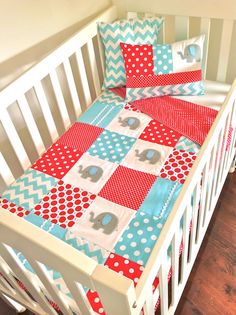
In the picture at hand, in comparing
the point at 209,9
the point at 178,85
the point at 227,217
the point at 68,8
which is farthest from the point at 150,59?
the point at 227,217

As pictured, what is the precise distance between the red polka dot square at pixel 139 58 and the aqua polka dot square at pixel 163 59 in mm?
24

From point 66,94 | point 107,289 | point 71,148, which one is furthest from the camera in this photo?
point 66,94

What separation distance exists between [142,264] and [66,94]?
3.53 feet

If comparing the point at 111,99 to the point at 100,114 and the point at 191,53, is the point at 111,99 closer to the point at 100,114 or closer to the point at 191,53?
the point at 100,114

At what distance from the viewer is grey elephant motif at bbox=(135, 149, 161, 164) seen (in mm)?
1272

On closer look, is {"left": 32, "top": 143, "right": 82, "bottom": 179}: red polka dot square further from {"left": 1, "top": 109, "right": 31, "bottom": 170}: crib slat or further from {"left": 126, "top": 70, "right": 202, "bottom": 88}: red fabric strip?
{"left": 126, "top": 70, "right": 202, "bottom": 88}: red fabric strip

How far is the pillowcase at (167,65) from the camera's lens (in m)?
1.46

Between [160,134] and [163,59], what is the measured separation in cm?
38

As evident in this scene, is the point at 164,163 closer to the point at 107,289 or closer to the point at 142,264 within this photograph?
the point at 142,264

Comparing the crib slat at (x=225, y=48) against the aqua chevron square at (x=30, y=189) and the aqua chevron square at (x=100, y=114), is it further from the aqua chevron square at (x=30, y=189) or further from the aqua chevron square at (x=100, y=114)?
the aqua chevron square at (x=30, y=189)

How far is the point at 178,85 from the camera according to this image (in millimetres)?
1490

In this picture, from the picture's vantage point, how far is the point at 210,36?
1.62 m

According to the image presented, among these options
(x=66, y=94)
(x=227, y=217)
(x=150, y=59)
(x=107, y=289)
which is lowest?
(x=227, y=217)

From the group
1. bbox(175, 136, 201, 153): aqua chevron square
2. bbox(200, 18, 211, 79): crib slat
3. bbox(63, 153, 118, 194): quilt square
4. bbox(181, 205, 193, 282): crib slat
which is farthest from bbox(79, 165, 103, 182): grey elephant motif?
bbox(200, 18, 211, 79): crib slat
